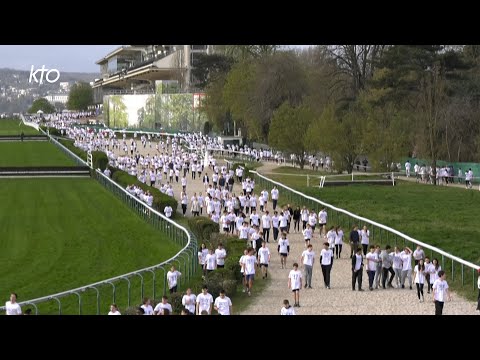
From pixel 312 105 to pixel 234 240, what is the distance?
121 ft

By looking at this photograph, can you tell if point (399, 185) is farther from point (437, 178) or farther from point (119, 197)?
point (119, 197)

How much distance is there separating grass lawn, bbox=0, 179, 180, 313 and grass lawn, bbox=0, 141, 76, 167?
1655 cm

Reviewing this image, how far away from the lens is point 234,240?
900 inches

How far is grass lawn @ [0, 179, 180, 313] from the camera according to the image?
789 inches

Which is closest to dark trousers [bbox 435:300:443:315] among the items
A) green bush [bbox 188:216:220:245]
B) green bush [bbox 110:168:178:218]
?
green bush [bbox 188:216:220:245]

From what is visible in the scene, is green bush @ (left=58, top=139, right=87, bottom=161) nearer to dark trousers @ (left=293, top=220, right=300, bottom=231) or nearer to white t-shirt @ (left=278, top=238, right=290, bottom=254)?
dark trousers @ (left=293, top=220, right=300, bottom=231)

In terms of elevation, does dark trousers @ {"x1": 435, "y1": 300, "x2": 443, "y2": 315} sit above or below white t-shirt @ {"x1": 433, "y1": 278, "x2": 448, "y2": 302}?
below

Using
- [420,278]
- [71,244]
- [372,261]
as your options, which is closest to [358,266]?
[372,261]

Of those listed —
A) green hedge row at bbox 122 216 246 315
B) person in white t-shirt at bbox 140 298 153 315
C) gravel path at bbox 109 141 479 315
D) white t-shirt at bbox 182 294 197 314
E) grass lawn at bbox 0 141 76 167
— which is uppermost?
grass lawn at bbox 0 141 76 167

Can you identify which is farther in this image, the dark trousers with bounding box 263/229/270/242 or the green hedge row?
the dark trousers with bounding box 263/229/270/242

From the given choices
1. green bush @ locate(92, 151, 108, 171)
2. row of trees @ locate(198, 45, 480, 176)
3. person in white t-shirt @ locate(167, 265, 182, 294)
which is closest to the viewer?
person in white t-shirt @ locate(167, 265, 182, 294)

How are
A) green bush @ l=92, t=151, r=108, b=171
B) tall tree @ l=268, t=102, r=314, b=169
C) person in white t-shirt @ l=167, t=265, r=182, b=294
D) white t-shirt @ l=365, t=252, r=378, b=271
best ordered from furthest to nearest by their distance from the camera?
tall tree @ l=268, t=102, r=314, b=169 → green bush @ l=92, t=151, r=108, b=171 → white t-shirt @ l=365, t=252, r=378, b=271 → person in white t-shirt @ l=167, t=265, r=182, b=294
